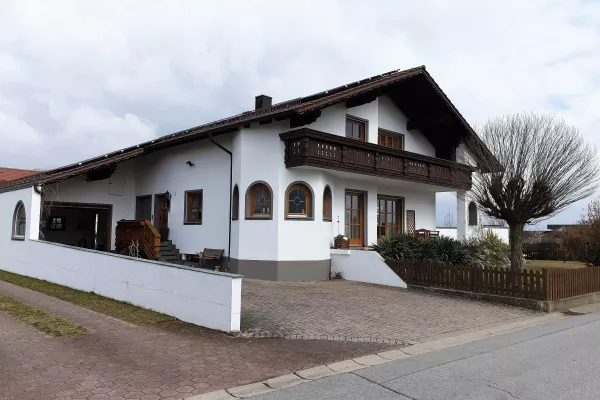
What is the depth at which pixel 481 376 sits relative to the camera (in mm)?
5676

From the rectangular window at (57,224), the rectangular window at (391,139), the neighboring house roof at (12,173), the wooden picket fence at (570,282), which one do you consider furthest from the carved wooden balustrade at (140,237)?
the wooden picket fence at (570,282)

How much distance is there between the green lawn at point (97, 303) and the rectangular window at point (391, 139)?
39.7 ft

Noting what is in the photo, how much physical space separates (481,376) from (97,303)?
315 inches

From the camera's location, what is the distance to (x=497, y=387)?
207 inches

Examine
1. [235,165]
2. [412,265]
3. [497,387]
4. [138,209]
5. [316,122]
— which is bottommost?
[497,387]

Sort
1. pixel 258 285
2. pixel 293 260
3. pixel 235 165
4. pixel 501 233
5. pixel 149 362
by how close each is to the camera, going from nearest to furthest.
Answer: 1. pixel 149 362
2. pixel 258 285
3. pixel 293 260
4. pixel 235 165
5. pixel 501 233

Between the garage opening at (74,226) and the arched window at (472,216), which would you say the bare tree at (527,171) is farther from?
the garage opening at (74,226)

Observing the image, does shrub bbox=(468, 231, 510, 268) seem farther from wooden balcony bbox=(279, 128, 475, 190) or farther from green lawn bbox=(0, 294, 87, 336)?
green lawn bbox=(0, 294, 87, 336)

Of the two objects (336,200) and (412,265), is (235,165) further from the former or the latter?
(412,265)

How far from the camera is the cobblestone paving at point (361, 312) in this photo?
8.20 meters

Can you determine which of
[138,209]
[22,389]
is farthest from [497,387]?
[138,209]

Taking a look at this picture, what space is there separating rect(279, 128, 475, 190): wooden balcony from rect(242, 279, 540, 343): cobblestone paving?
12.6 ft

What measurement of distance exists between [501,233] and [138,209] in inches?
757

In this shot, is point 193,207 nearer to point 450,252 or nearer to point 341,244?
Result: point 341,244
